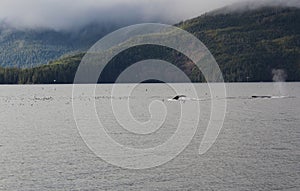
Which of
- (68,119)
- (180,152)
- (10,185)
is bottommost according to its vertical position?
(10,185)

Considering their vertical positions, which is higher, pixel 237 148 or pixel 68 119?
pixel 68 119

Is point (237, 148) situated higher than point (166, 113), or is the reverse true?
point (166, 113)

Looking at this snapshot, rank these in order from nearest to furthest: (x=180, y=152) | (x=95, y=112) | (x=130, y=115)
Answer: (x=180, y=152) < (x=130, y=115) < (x=95, y=112)

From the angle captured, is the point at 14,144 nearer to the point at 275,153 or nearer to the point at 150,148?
the point at 150,148

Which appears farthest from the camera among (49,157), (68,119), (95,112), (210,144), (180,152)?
(95,112)

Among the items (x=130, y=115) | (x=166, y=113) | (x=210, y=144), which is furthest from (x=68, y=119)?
(x=210, y=144)

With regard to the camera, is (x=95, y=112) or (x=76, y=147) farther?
(x=95, y=112)

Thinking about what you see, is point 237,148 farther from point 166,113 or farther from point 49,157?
point 166,113

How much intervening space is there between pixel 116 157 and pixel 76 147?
375 inches

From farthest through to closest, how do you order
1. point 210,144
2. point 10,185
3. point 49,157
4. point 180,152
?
1. point 210,144
2. point 180,152
3. point 49,157
4. point 10,185

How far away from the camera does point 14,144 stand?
237ft

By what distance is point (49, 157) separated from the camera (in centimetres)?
6159

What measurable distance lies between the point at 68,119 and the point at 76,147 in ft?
135

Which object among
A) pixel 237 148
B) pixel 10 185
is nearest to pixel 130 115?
pixel 237 148
